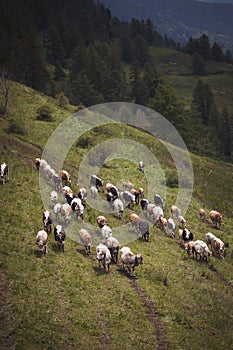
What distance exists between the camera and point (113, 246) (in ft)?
81.1

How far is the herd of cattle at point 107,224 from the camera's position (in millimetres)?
24047

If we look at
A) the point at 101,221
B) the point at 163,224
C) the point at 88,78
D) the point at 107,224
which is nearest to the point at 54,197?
the point at 101,221

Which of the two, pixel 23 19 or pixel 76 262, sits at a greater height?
pixel 23 19

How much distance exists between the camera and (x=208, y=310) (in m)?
22.4

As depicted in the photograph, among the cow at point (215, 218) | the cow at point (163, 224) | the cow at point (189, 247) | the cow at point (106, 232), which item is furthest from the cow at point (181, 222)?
the cow at point (106, 232)

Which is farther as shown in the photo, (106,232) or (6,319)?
(106,232)

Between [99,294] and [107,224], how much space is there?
28.4ft

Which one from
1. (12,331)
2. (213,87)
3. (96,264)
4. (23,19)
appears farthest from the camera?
(213,87)

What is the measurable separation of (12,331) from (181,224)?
21380 millimetres

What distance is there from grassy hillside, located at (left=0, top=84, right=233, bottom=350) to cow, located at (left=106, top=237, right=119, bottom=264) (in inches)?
36.9

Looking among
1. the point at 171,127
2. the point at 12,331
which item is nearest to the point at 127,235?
the point at 12,331

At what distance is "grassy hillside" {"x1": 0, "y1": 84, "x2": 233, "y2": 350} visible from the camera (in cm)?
1756

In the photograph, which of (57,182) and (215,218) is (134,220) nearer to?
(57,182)

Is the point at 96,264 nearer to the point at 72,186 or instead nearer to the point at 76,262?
the point at 76,262
